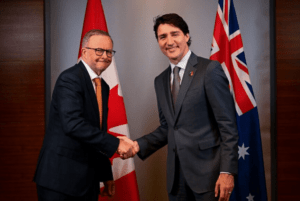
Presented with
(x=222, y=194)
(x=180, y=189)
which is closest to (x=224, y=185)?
(x=222, y=194)

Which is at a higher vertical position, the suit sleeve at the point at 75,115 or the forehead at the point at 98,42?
the forehead at the point at 98,42

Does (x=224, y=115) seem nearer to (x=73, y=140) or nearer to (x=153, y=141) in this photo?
(x=153, y=141)

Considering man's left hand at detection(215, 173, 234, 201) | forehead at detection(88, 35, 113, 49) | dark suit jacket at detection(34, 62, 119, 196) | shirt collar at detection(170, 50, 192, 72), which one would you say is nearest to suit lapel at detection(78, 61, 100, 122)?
dark suit jacket at detection(34, 62, 119, 196)

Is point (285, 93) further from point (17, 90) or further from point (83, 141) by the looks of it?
point (17, 90)

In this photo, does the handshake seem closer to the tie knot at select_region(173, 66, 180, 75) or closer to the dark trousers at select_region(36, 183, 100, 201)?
the dark trousers at select_region(36, 183, 100, 201)

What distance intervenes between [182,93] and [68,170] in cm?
79

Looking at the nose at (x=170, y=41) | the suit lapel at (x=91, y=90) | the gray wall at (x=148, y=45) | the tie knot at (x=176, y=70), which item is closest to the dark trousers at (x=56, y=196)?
the suit lapel at (x=91, y=90)

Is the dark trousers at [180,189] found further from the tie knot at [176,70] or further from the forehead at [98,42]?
Result: the forehead at [98,42]

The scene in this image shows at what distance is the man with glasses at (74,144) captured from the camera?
156 cm

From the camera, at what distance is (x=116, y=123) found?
8.70ft

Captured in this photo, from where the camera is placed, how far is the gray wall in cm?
302

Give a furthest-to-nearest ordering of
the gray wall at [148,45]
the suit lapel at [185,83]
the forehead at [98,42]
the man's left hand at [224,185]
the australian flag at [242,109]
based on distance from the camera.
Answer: the gray wall at [148,45], the australian flag at [242,109], the forehead at [98,42], the suit lapel at [185,83], the man's left hand at [224,185]

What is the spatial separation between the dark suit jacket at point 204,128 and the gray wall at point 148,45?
1372 mm

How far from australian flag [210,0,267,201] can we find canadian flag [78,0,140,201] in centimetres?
96
